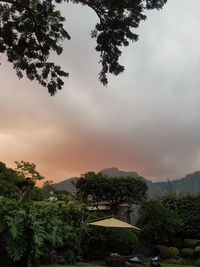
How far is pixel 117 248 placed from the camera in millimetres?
20047

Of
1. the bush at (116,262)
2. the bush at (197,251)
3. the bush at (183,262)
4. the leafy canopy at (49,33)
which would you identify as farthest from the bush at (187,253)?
the leafy canopy at (49,33)

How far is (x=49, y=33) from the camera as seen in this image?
11.0 metres

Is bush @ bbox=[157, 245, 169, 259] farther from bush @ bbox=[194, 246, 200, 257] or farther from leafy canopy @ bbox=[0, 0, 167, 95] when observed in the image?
leafy canopy @ bbox=[0, 0, 167, 95]

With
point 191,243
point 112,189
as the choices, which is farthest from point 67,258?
point 191,243

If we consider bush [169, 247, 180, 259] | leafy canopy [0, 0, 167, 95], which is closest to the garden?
bush [169, 247, 180, 259]

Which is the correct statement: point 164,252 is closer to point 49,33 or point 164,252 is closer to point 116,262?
point 116,262

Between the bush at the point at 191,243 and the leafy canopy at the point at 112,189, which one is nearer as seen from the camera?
the bush at the point at 191,243

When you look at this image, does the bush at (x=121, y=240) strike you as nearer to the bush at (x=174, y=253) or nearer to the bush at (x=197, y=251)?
the bush at (x=174, y=253)

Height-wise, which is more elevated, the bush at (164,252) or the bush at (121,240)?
the bush at (121,240)

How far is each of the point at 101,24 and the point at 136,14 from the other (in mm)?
975

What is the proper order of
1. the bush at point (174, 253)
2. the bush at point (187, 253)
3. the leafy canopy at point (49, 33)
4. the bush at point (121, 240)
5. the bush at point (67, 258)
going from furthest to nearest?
1. the bush at point (174, 253)
2. the bush at point (187, 253)
3. the bush at point (121, 240)
4. the bush at point (67, 258)
5. the leafy canopy at point (49, 33)

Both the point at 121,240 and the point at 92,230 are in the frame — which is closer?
the point at 121,240

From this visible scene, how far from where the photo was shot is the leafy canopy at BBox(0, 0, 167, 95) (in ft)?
31.6

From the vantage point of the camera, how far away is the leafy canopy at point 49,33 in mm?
9633
